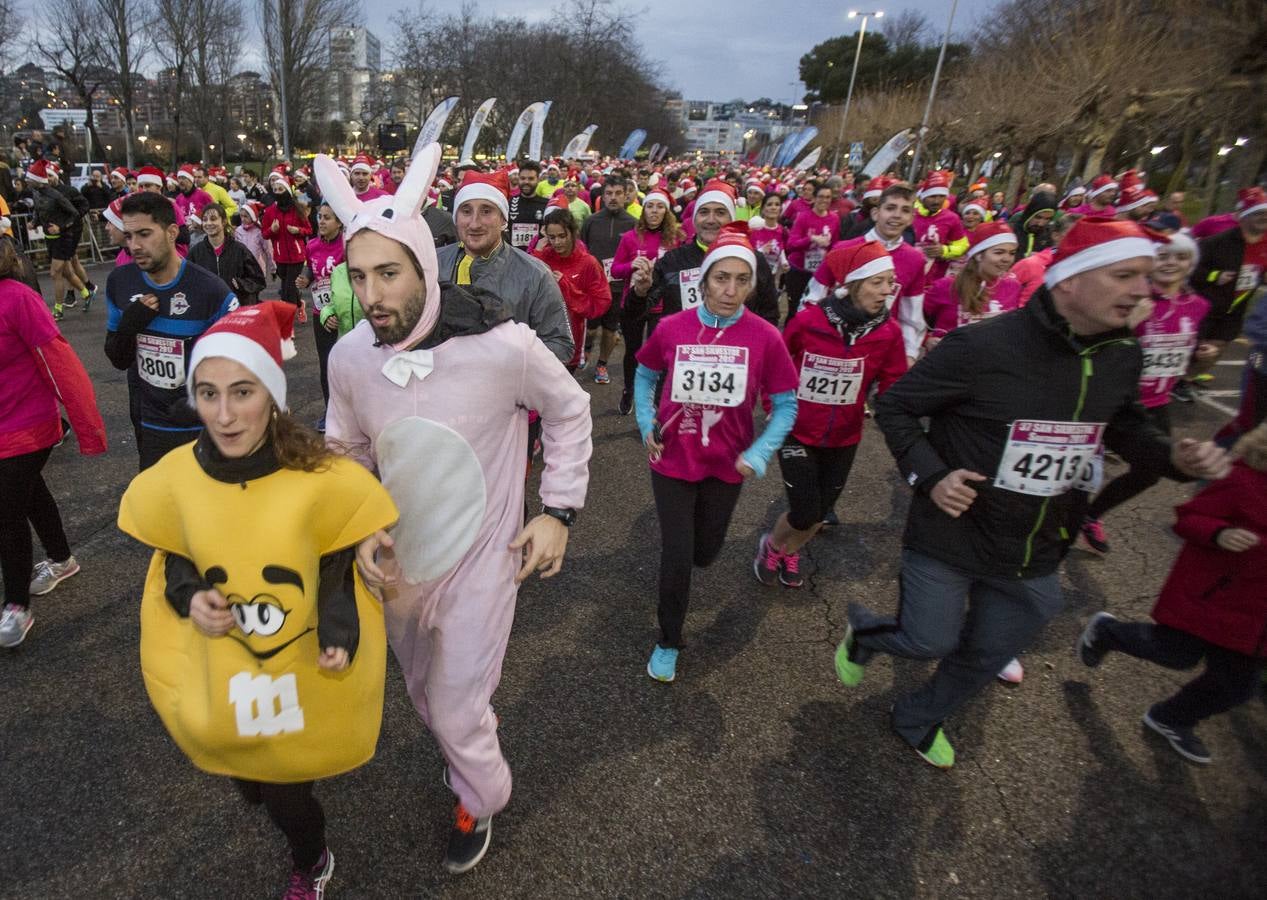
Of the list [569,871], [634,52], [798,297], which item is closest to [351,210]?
[569,871]

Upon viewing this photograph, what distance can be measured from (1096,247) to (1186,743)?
229 cm

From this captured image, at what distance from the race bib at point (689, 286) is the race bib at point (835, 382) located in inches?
55.7

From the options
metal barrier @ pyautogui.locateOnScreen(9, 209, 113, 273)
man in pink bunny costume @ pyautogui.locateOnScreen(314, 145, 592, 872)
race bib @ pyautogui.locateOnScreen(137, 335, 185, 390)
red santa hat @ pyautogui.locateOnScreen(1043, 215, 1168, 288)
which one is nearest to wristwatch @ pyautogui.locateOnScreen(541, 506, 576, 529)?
man in pink bunny costume @ pyautogui.locateOnScreen(314, 145, 592, 872)

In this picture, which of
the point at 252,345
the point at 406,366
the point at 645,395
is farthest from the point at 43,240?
the point at 406,366

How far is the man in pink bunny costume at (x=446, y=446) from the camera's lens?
1999 mm

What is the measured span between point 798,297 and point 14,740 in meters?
8.70

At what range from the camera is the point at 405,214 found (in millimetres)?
1978

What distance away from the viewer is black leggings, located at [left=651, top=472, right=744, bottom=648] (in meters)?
3.25

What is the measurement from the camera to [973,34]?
30.5m

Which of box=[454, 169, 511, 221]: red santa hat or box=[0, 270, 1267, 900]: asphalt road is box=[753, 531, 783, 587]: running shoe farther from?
box=[454, 169, 511, 221]: red santa hat

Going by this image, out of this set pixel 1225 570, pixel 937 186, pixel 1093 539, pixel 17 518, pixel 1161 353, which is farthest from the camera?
pixel 937 186

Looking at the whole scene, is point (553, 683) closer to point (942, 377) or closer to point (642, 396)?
point (642, 396)

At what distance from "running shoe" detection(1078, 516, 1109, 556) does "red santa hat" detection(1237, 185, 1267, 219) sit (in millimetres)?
3344

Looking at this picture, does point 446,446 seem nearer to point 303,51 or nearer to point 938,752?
point 938,752
